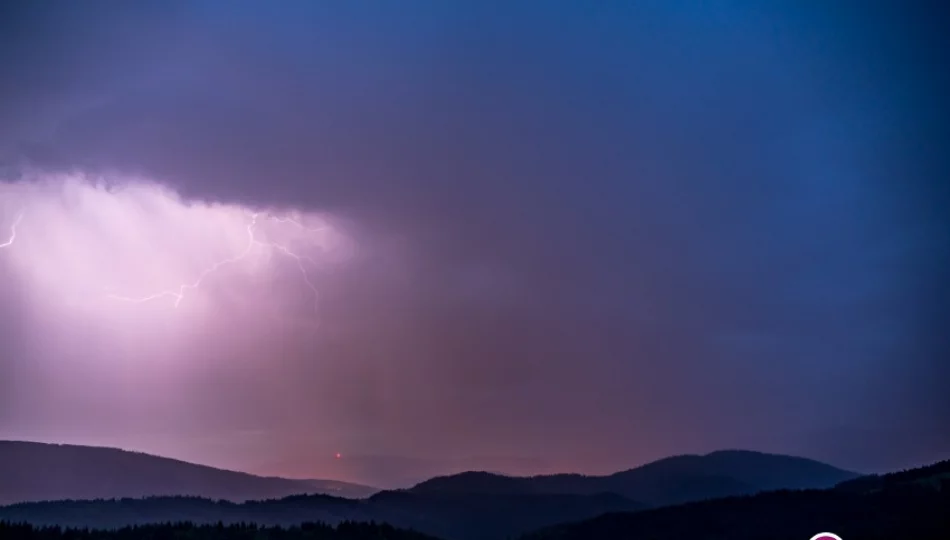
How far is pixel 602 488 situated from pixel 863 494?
57.8m

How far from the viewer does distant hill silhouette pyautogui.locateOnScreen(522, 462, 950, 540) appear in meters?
40.9

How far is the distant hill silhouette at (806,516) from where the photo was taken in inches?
1609

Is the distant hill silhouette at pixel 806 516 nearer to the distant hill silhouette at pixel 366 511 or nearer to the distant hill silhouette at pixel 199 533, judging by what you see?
the distant hill silhouette at pixel 199 533

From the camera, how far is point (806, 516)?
47219 mm

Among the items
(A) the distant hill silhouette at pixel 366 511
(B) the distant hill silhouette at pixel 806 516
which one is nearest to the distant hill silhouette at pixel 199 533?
(A) the distant hill silhouette at pixel 366 511

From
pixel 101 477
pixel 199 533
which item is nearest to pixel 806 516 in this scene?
pixel 199 533

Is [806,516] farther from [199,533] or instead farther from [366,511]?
[366,511]

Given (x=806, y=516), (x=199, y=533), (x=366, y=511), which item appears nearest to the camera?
(x=199, y=533)

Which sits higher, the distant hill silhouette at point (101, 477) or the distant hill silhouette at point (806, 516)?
the distant hill silhouette at point (101, 477)

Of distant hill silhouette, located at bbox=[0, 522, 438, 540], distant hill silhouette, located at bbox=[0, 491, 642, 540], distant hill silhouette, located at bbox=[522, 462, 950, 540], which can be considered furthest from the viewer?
distant hill silhouette, located at bbox=[0, 491, 642, 540]

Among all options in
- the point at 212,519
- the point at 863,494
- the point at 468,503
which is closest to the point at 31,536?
the point at 212,519

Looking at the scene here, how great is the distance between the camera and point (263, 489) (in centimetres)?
9844

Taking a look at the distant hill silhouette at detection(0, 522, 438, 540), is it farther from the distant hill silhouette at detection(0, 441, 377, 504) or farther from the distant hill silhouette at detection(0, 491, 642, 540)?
the distant hill silhouette at detection(0, 441, 377, 504)

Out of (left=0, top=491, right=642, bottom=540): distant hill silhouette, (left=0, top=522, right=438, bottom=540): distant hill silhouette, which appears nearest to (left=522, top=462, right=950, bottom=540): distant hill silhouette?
(left=0, top=522, right=438, bottom=540): distant hill silhouette
